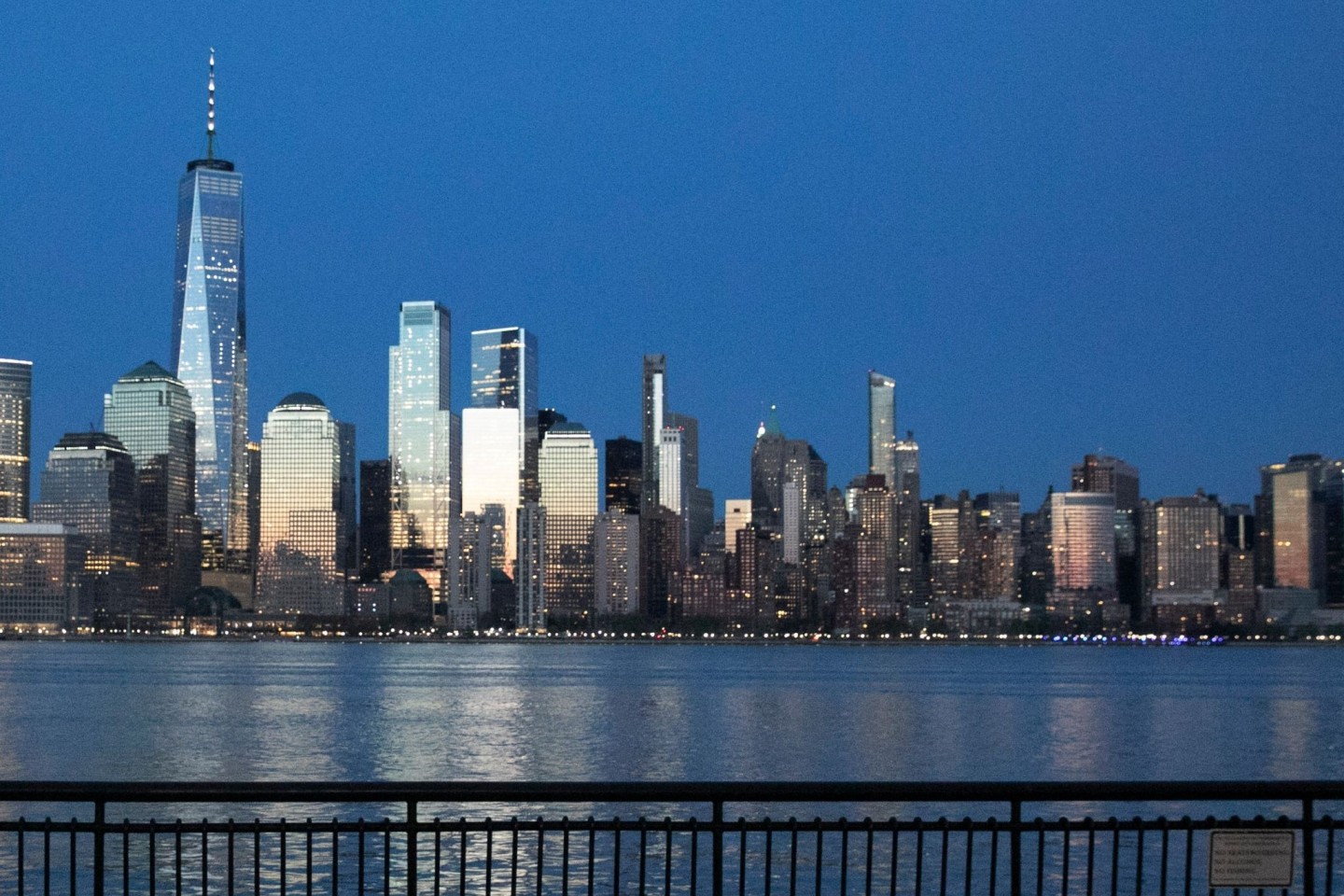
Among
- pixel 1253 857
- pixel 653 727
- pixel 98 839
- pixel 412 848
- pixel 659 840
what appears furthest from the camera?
pixel 653 727

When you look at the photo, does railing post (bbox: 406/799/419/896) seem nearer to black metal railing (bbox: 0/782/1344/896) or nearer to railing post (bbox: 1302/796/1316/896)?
black metal railing (bbox: 0/782/1344/896)

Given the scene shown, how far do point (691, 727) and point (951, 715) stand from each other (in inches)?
659

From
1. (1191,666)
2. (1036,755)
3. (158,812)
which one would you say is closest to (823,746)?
(1036,755)

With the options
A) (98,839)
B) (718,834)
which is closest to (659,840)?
(718,834)

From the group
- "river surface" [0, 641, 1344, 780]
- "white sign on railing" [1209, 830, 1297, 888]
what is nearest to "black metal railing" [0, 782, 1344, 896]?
"white sign on railing" [1209, 830, 1297, 888]

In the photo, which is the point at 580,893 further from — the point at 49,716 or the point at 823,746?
the point at 49,716

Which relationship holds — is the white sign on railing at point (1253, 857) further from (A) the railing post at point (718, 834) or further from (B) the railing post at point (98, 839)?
(B) the railing post at point (98, 839)

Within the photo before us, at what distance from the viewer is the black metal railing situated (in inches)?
363

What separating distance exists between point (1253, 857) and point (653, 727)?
6343 centimetres

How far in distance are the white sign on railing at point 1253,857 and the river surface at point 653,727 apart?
128 feet

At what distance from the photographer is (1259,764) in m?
59.5

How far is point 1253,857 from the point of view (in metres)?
9.55

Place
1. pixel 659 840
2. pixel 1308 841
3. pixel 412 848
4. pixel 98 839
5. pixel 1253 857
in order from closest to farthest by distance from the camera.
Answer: pixel 98 839 → pixel 412 848 → pixel 1253 857 → pixel 1308 841 → pixel 659 840

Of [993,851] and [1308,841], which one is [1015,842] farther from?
[1308,841]
